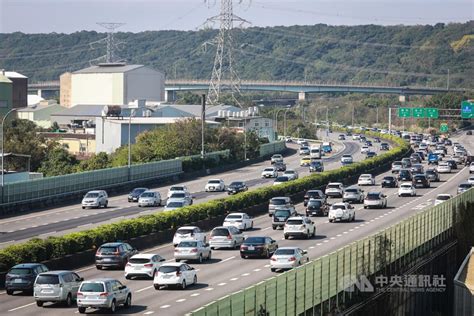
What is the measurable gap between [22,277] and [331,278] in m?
12.9

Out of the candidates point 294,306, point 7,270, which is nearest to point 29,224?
point 7,270

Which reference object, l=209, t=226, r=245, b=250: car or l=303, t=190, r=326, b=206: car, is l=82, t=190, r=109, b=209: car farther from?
l=209, t=226, r=245, b=250: car

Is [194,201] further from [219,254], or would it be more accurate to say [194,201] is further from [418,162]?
[418,162]

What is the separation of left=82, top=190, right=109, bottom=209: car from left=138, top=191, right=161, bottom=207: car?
8.62 ft

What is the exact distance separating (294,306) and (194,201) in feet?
180

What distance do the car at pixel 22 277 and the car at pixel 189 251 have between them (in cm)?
1017

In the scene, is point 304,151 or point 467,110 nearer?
point 304,151

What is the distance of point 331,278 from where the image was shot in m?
36.7

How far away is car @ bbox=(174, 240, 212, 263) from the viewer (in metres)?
53.6

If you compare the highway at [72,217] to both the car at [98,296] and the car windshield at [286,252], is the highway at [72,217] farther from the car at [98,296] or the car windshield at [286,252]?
the car at [98,296]

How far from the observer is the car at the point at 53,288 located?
133ft

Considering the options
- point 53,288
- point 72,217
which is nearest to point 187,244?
point 53,288

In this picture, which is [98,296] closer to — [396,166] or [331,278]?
[331,278]

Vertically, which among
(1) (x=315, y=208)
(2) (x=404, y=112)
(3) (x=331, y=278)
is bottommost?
(1) (x=315, y=208)
